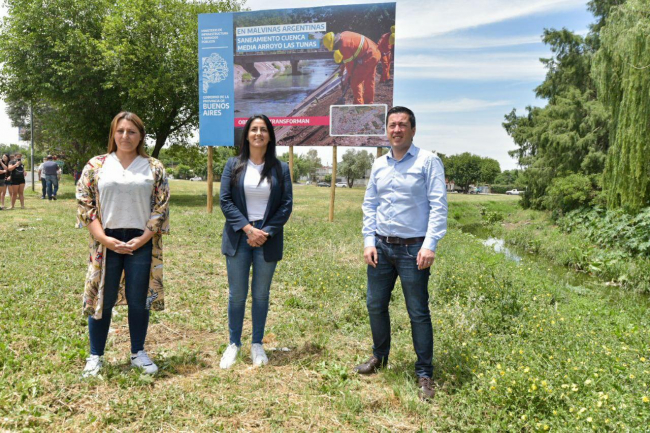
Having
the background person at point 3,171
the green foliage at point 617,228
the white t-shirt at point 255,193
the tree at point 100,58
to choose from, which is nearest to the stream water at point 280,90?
the background person at point 3,171

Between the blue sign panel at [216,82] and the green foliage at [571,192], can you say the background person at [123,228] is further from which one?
the green foliage at [571,192]

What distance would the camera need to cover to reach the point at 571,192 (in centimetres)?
1664

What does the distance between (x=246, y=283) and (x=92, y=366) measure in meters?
1.33

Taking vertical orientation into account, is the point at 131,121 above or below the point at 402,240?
above

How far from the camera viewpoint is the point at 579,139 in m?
18.0

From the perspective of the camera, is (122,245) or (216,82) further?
(216,82)

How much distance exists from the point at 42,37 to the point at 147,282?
71.6ft

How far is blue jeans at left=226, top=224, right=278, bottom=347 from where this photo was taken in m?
3.78

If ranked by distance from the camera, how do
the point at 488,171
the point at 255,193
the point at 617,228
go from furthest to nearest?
the point at 488,171 < the point at 617,228 < the point at 255,193

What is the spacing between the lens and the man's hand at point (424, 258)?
3.20 m

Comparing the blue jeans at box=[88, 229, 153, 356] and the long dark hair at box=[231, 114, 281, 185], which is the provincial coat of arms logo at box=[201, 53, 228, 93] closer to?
the long dark hair at box=[231, 114, 281, 185]

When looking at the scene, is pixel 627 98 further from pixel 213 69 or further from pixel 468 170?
pixel 468 170

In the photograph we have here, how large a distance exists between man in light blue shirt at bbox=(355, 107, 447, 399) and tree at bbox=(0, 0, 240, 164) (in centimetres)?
1895

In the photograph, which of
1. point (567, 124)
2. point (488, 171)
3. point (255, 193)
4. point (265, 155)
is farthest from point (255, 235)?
point (488, 171)
